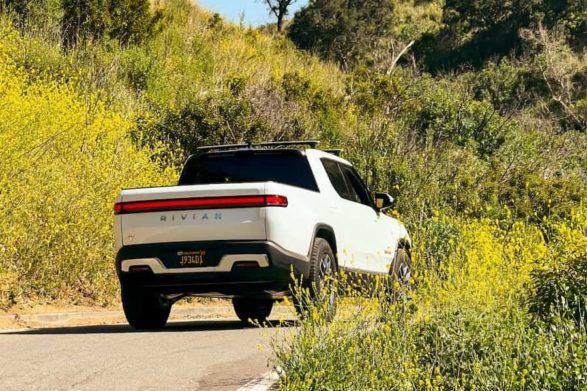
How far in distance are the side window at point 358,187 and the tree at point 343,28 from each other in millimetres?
44100

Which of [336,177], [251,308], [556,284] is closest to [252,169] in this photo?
[336,177]

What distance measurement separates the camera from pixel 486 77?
59562 millimetres

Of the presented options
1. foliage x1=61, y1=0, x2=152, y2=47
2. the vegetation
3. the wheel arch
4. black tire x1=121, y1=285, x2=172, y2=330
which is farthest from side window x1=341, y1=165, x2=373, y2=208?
foliage x1=61, y1=0, x2=152, y2=47

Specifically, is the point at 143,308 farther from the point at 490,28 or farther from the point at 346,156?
the point at 490,28

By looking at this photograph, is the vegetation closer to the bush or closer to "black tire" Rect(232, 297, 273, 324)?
the bush

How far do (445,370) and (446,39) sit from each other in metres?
67.1

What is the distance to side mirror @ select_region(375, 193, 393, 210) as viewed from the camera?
46.1 ft

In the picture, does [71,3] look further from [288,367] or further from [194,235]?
[288,367]

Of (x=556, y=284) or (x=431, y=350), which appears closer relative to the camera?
(x=431, y=350)

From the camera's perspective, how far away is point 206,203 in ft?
36.5

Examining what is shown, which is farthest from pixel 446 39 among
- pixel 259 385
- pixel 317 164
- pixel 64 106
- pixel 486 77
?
pixel 259 385

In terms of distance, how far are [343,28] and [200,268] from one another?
168 feet

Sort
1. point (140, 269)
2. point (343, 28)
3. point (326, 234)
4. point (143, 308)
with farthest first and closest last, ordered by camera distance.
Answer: point (343, 28)
point (326, 234)
point (143, 308)
point (140, 269)

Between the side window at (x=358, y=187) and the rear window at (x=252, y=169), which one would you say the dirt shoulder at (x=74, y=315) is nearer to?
the rear window at (x=252, y=169)
